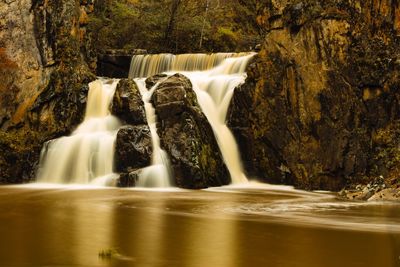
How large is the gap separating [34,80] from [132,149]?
5.96m

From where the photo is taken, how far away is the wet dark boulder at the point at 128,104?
725 inches

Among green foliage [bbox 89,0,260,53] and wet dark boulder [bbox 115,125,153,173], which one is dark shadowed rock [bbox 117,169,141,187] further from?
green foliage [bbox 89,0,260,53]

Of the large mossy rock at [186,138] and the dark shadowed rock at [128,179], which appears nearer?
the dark shadowed rock at [128,179]

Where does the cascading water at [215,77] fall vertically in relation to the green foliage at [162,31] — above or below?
below

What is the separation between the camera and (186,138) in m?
17.4

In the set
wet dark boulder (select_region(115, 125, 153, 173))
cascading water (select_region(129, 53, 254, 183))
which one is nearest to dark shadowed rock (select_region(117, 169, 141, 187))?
wet dark boulder (select_region(115, 125, 153, 173))

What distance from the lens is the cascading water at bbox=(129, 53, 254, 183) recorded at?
1858 centimetres

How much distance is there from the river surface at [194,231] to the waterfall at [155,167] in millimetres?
2751

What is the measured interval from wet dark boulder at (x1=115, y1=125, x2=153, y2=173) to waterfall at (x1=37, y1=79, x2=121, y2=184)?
0.35 metres

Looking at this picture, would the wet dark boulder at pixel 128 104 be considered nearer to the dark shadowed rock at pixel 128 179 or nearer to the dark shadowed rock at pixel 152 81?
the dark shadowed rock at pixel 152 81

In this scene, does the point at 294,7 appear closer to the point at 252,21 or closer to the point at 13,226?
the point at 13,226

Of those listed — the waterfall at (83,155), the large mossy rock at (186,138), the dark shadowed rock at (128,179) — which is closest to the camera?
the dark shadowed rock at (128,179)

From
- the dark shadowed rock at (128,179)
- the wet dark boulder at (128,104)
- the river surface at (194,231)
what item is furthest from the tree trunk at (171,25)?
the river surface at (194,231)

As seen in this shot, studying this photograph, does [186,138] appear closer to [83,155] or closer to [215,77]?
[83,155]
